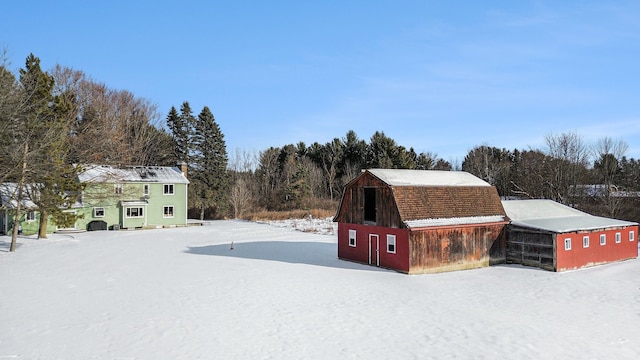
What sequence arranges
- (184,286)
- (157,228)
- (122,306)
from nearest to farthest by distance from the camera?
(122,306)
(184,286)
(157,228)

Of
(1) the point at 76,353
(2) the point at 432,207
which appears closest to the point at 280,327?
(1) the point at 76,353

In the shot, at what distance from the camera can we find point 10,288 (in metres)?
16.8

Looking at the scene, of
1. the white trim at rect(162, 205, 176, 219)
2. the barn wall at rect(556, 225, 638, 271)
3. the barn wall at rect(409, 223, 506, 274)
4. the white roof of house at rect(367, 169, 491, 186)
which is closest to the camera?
the barn wall at rect(409, 223, 506, 274)

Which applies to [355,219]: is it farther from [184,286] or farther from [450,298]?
[184,286]

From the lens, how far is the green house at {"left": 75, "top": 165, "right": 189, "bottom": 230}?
3819 centimetres

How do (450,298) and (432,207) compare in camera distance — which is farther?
(432,207)

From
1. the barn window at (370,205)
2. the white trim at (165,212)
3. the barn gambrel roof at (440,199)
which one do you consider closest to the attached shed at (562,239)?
the barn gambrel roof at (440,199)

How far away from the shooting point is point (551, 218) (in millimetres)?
25781

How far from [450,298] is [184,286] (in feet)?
34.3

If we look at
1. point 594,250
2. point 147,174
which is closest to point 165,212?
point 147,174

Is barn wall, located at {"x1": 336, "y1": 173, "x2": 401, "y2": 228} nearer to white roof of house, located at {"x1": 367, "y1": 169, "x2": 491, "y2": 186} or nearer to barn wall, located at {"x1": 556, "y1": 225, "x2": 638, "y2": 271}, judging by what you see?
white roof of house, located at {"x1": 367, "y1": 169, "x2": 491, "y2": 186}

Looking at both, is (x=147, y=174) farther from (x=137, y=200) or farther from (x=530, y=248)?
(x=530, y=248)

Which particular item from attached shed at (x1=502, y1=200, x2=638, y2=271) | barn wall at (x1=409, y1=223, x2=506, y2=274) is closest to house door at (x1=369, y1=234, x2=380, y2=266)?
barn wall at (x1=409, y1=223, x2=506, y2=274)

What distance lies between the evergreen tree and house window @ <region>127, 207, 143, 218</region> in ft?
34.0
